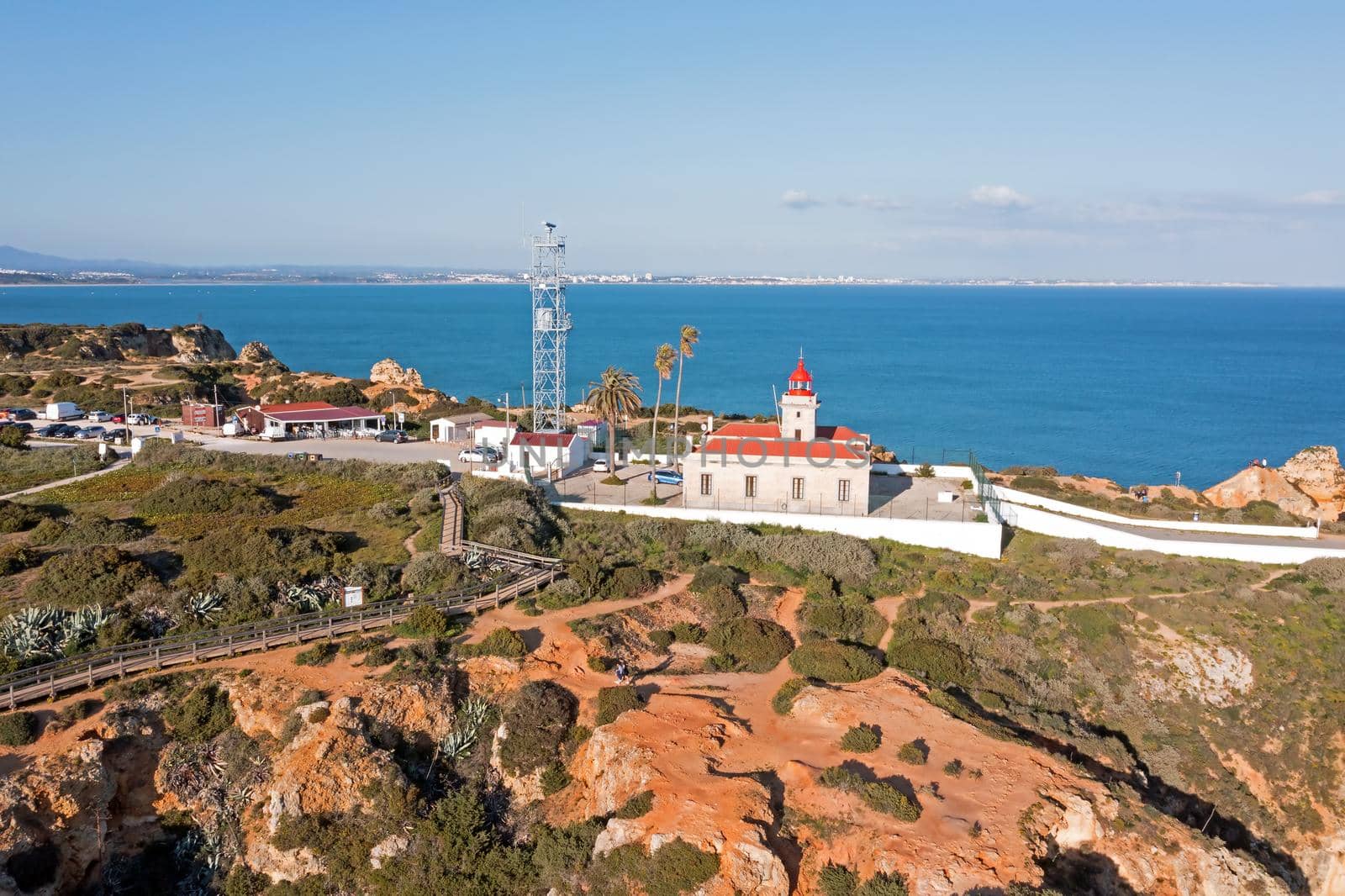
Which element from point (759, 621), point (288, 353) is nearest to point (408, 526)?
point (759, 621)

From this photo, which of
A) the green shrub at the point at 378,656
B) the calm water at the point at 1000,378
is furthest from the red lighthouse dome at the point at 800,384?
the calm water at the point at 1000,378

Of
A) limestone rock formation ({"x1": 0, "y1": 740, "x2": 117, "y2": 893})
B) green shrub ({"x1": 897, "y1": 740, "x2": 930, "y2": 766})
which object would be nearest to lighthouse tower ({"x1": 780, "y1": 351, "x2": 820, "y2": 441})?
green shrub ({"x1": 897, "y1": 740, "x2": 930, "y2": 766})

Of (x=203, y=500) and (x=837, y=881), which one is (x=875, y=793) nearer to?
(x=837, y=881)

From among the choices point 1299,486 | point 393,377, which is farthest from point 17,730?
point 393,377

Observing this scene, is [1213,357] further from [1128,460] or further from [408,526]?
[408,526]

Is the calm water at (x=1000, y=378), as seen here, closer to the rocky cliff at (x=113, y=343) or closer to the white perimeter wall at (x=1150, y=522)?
the white perimeter wall at (x=1150, y=522)

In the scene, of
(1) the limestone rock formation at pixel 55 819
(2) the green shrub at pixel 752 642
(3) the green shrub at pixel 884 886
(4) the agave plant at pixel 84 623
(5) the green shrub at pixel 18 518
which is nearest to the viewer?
(3) the green shrub at pixel 884 886

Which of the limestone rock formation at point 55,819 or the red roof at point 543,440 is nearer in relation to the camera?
the limestone rock formation at point 55,819

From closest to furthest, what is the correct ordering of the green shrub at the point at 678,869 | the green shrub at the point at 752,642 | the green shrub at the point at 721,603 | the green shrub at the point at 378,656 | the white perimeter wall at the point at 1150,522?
the green shrub at the point at 678,869 < the green shrub at the point at 378,656 < the green shrub at the point at 752,642 < the green shrub at the point at 721,603 < the white perimeter wall at the point at 1150,522
